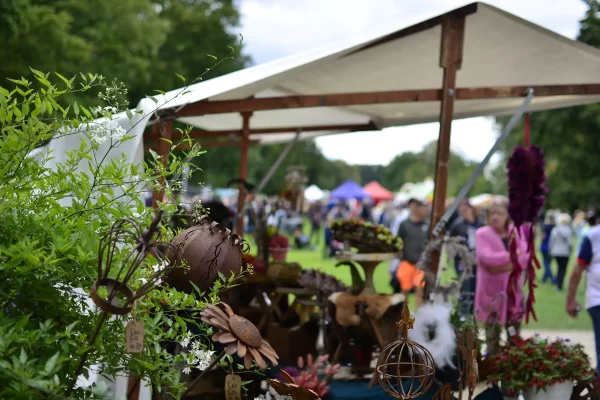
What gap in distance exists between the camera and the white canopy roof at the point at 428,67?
4867mm

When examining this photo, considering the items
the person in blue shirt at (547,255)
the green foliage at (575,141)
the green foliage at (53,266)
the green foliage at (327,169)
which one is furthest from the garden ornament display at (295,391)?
the person in blue shirt at (547,255)

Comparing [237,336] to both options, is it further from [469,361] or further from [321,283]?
[321,283]

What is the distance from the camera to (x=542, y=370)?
4191 mm

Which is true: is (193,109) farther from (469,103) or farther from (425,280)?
(469,103)

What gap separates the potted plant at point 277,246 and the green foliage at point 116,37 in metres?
1.90

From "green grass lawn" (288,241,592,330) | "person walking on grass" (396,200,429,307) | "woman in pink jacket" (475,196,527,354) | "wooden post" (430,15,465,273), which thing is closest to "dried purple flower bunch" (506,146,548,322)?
"woman in pink jacket" (475,196,527,354)

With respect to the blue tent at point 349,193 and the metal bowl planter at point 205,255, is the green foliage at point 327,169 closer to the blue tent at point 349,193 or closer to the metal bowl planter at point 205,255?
the blue tent at point 349,193

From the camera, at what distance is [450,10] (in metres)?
4.95

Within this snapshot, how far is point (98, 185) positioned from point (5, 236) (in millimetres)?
374

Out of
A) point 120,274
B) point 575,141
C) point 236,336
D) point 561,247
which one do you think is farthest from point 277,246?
point 575,141

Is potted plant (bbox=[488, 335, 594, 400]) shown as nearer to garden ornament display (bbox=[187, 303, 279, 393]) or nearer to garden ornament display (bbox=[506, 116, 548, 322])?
garden ornament display (bbox=[506, 116, 548, 322])

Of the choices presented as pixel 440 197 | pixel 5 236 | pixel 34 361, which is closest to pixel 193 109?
pixel 440 197

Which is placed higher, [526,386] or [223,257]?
[223,257]

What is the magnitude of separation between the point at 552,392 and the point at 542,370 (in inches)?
5.4
